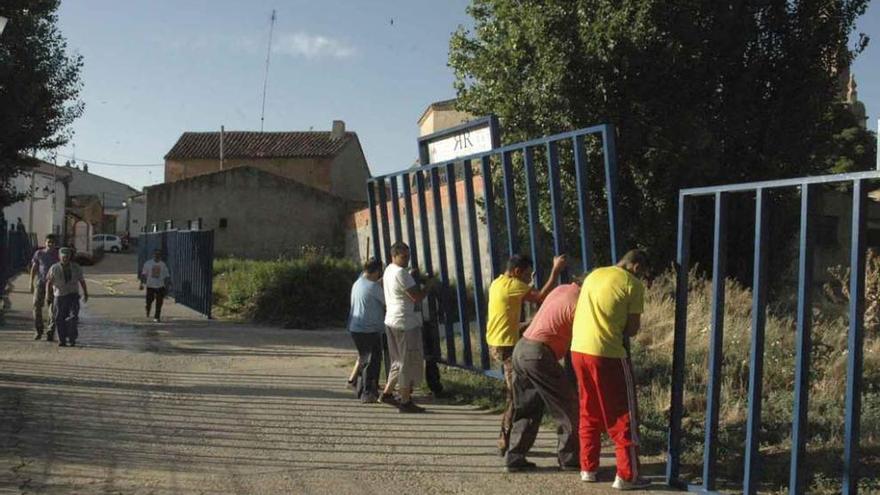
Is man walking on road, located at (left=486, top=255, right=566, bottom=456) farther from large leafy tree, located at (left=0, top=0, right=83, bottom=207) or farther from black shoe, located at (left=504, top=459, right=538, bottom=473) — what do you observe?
large leafy tree, located at (left=0, top=0, right=83, bottom=207)

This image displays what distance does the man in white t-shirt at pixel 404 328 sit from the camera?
9.98 meters

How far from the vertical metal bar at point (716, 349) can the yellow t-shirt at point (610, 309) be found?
1.72 feet

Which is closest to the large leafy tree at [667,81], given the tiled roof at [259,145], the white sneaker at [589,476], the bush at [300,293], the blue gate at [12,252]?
the bush at [300,293]

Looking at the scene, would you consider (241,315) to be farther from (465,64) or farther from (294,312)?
(465,64)

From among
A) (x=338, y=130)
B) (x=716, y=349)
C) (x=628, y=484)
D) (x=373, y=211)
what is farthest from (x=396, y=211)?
(x=338, y=130)

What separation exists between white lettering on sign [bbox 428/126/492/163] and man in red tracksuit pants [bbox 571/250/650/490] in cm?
352

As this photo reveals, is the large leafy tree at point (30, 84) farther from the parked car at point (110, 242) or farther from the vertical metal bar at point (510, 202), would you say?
the parked car at point (110, 242)

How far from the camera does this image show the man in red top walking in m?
7.34

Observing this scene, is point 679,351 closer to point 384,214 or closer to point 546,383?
point 546,383

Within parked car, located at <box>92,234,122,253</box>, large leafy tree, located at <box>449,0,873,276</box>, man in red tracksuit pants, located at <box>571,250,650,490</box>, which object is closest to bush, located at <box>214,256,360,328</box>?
large leafy tree, located at <box>449,0,873,276</box>

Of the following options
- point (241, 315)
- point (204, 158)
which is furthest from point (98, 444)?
point (204, 158)

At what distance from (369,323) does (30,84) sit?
37.4 feet

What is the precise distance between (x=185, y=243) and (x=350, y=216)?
18.6 metres

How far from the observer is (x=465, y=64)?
810 inches
